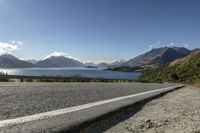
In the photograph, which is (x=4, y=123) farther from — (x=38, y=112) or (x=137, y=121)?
(x=137, y=121)

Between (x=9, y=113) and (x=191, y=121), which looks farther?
(x=191, y=121)

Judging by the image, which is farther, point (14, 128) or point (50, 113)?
point (50, 113)

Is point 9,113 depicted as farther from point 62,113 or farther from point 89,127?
point 89,127

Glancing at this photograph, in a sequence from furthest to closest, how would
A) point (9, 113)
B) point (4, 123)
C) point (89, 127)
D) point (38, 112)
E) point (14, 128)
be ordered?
point (38, 112) < point (9, 113) < point (89, 127) < point (4, 123) < point (14, 128)

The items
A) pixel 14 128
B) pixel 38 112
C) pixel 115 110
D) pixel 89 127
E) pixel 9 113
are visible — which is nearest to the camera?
pixel 14 128

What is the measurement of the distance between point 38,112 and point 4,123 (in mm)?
2282

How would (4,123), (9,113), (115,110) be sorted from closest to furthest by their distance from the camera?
(4,123) < (9,113) < (115,110)

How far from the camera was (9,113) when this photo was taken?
907 centimetres

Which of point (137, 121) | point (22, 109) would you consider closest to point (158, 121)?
point (137, 121)

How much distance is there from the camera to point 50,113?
9602 millimetres

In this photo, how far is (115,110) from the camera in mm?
11570

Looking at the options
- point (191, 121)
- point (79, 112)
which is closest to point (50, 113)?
point (79, 112)

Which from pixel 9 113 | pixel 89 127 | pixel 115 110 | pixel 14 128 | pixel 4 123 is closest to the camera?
pixel 14 128

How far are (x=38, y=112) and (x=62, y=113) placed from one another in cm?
66
